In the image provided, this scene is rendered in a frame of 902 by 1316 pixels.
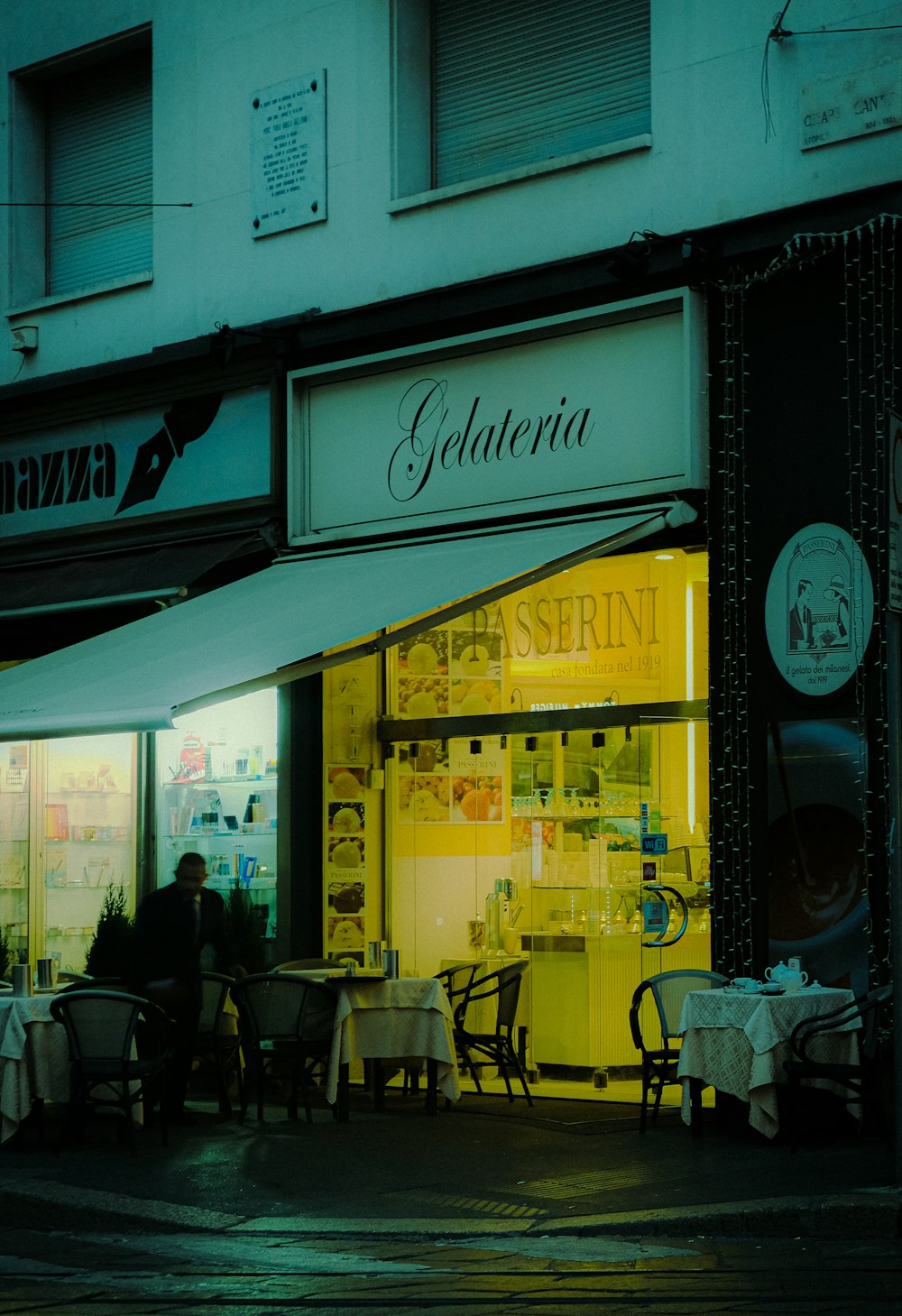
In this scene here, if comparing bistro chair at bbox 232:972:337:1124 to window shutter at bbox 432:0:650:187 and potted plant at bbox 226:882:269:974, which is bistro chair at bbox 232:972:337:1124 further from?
window shutter at bbox 432:0:650:187

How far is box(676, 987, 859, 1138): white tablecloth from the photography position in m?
9.34

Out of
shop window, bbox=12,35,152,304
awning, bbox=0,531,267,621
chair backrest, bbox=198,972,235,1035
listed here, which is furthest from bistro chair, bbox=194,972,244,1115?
shop window, bbox=12,35,152,304

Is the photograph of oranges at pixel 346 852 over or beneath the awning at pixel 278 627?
beneath

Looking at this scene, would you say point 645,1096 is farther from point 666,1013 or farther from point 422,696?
point 422,696

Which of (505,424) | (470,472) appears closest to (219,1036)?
(470,472)

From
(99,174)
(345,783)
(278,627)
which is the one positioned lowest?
(345,783)

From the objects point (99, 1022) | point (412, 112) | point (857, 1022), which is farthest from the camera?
point (412, 112)

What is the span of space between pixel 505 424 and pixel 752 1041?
4.28 meters

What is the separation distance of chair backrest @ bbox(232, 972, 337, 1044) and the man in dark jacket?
14.1 inches

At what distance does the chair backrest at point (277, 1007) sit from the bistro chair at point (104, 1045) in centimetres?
82

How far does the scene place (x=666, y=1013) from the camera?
34.5 feet

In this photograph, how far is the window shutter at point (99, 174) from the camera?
1410cm

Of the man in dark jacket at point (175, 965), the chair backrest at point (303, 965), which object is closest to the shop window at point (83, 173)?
the man in dark jacket at point (175, 965)

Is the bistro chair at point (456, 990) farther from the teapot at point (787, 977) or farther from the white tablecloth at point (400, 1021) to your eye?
the teapot at point (787, 977)
